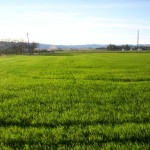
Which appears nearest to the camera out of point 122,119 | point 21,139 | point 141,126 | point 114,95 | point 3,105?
→ point 21,139

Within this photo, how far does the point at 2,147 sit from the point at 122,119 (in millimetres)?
3714

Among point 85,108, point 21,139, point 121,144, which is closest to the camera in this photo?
point 121,144

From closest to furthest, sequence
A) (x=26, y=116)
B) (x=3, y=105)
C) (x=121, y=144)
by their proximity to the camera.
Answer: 1. (x=121, y=144)
2. (x=26, y=116)
3. (x=3, y=105)

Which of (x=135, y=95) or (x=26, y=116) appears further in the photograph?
(x=135, y=95)

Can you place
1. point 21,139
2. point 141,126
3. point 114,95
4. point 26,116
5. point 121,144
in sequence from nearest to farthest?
point 121,144
point 21,139
point 141,126
point 26,116
point 114,95

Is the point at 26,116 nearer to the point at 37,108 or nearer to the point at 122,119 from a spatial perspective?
the point at 37,108

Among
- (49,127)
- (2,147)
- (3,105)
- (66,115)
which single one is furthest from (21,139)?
(3,105)

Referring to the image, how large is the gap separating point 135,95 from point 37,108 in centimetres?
489

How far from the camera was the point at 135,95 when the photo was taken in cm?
1380

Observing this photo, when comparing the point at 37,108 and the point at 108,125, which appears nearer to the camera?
the point at 108,125

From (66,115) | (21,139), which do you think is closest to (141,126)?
(66,115)

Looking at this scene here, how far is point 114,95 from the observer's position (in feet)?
44.9

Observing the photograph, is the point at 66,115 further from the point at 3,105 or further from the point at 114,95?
the point at 114,95

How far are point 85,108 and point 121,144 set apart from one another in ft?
13.0
